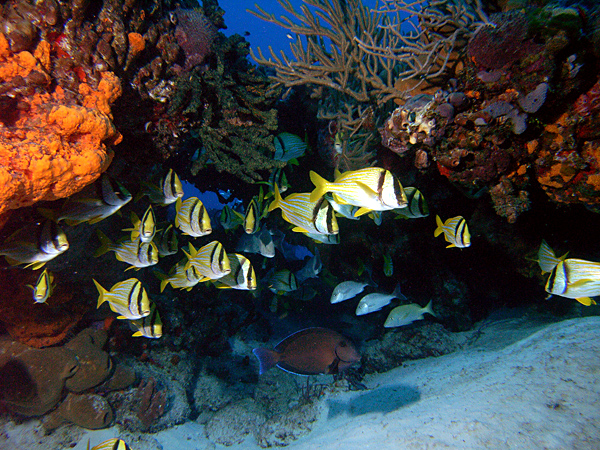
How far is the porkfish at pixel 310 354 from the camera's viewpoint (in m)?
3.49

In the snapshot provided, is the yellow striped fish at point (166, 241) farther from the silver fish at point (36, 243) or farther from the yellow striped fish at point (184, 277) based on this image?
the silver fish at point (36, 243)

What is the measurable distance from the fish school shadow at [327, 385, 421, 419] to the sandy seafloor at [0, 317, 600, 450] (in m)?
0.02

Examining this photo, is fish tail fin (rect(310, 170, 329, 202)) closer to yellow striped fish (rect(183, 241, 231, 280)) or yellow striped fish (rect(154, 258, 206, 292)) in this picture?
yellow striped fish (rect(183, 241, 231, 280))

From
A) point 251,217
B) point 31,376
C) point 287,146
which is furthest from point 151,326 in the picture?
point 287,146

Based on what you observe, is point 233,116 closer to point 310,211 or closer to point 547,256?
point 310,211

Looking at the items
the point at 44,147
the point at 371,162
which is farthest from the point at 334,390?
the point at 44,147

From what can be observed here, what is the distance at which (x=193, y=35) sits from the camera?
3.60 meters

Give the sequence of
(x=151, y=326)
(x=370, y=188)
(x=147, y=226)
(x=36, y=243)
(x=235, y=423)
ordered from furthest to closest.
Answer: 1. (x=235, y=423)
2. (x=151, y=326)
3. (x=147, y=226)
4. (x=36, y=243)
5. (x=370, y=188)

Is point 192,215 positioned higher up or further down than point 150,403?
higher up

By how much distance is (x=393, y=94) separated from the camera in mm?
3768

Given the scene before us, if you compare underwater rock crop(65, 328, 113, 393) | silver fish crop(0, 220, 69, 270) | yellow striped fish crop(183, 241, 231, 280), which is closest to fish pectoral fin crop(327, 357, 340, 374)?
yellow striped fish crop(183, 241, 231, 280)

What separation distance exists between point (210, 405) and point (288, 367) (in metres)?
3.93

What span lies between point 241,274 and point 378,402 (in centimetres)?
337

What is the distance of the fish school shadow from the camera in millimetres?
4028
